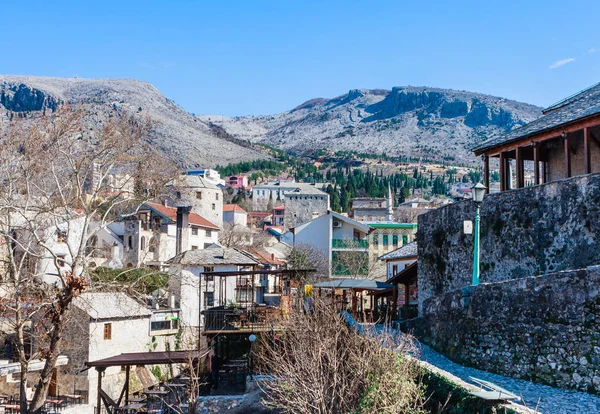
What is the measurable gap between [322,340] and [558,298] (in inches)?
250

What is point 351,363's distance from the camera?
16953 mm

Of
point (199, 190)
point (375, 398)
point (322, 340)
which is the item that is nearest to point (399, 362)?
point (375, 398)

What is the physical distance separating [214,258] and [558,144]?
84.1 ft

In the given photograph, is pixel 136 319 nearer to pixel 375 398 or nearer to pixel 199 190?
pixel 375 398

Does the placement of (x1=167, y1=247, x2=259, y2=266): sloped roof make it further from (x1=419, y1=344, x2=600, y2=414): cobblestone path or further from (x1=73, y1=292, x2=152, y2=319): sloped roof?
(x1=419, y1=344, x2=600, y2=414): cobblestone path

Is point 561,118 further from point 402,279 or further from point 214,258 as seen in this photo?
point 214,258

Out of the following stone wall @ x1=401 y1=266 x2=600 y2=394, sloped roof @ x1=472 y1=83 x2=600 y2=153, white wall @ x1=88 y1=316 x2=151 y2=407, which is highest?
sloped roof @ x1=472 y1=83 x2=600 y2=153

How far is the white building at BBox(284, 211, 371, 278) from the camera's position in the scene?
6912 cm

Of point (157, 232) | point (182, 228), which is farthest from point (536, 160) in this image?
point (182, 228)

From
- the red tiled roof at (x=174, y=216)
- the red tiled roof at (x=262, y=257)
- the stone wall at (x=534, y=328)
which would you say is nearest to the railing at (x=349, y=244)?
the red tiled roof at (x=262, y=257)

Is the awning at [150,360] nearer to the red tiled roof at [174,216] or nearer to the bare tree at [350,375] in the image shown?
the bare tree at [350,375]

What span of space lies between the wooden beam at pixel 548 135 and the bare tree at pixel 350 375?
1038 centimetres

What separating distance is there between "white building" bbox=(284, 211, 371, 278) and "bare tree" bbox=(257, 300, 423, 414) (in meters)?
49.6

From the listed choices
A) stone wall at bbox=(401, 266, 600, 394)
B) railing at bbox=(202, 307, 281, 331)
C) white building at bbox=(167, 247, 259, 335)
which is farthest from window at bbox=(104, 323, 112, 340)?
stone wall at bbox=(401, 266, 600, 394)
